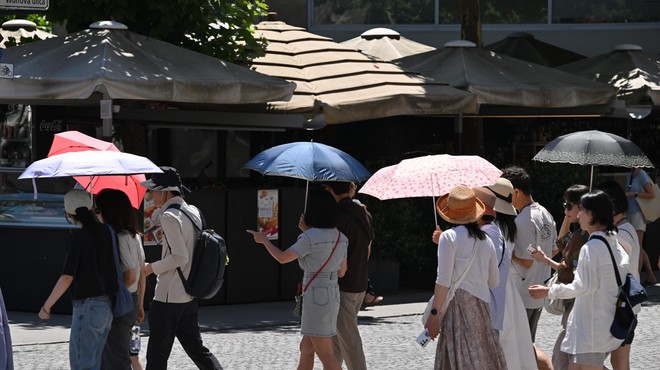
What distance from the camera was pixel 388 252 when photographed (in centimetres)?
1538

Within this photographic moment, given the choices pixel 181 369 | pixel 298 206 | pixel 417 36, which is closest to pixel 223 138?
pixel 298 206

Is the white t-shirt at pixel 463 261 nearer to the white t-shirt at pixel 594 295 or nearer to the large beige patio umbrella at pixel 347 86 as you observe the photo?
the white t-shirt at pixel 594 295

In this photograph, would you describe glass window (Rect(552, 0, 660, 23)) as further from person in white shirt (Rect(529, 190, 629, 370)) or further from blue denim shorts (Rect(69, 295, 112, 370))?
blue denim shorts (Rect(69, 295, 112, 370))

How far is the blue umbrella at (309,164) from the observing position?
32.3 ft

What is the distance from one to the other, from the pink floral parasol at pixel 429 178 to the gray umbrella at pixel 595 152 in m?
2.49

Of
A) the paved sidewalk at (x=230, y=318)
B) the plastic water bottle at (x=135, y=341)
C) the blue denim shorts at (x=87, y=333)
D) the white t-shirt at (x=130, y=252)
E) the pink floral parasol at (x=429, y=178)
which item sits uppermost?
the pink floral parasol at (x=429, y=178)

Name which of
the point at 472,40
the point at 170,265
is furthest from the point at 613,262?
the point at 472,40

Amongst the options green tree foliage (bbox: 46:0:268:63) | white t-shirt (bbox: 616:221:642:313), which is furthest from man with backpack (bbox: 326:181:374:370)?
green tree foliage (bbox: 46:0:268:63)

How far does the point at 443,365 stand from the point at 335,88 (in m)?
8.26

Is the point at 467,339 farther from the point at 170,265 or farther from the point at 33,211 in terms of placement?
the point at 33,211

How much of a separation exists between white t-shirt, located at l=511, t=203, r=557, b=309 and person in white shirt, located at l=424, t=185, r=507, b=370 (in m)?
1.59

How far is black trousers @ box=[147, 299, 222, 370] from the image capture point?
28.5 ft

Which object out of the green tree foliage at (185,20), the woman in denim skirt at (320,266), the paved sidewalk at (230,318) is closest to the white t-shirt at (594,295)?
the woman in denim skirt at (320,266)

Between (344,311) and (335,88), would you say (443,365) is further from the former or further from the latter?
(335,88)
